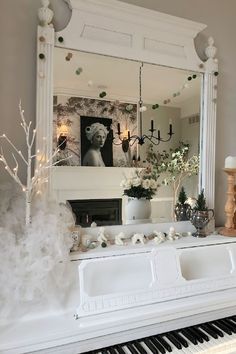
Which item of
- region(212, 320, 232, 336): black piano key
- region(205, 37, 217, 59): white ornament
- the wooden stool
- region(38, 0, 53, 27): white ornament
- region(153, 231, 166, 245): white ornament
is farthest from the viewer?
region(205, 37, 217, 59): white ornament

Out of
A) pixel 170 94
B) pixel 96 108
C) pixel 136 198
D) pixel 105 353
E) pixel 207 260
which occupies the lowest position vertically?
pixel 105 353

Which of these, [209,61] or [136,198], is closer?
[136,198]

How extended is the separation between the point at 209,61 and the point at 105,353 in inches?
70.6

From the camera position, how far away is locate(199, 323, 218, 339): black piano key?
130 cm

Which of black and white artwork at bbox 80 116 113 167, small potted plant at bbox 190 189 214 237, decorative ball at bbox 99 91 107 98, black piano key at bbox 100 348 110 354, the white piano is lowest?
black piano key at bbox 100 348 110 354

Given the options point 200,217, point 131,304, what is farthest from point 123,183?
point 131,304

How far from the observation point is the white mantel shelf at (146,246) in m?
1.36

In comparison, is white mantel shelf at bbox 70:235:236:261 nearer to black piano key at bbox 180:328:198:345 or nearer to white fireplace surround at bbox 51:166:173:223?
white fireplace surround at bbox 51:166:173:223

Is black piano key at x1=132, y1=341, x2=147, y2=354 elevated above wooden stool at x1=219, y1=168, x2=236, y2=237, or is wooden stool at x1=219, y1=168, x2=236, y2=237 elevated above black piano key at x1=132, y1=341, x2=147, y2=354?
wooden stool at x1=219, y1=168, x2=236, y2=237

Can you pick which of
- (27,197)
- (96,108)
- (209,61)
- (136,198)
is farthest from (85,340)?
(209,61)

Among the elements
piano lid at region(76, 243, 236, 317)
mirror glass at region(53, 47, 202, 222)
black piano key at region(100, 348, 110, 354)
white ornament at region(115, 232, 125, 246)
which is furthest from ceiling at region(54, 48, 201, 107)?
black piano key at region(100, 348, 110, 354)

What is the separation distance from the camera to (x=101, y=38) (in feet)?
5.34

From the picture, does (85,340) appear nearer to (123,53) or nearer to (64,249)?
(64,249)

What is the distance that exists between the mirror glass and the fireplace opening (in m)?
0.21
